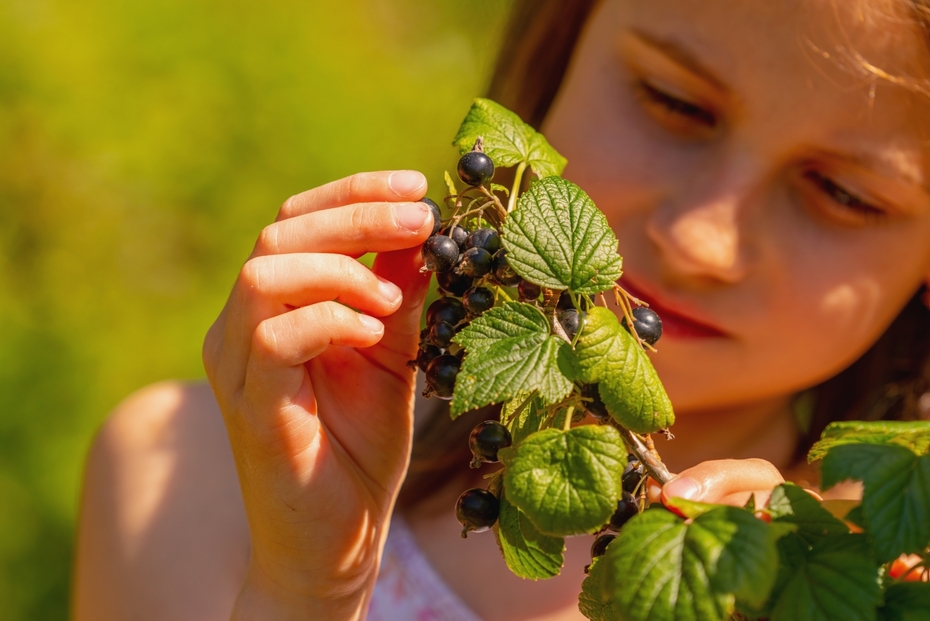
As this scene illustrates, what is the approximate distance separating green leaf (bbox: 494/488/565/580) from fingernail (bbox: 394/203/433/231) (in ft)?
0.81

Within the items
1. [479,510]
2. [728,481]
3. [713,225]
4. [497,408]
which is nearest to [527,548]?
[479,510]

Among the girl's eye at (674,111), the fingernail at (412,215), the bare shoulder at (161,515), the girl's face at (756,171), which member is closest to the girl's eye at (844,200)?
the girl's face at (756,171)

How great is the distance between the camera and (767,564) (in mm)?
437

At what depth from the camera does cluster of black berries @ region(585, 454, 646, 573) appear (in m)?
0.56

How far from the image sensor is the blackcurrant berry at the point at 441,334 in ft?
2.14

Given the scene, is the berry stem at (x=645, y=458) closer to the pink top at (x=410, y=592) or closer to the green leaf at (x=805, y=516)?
the green leaf at (x=805, y=516)

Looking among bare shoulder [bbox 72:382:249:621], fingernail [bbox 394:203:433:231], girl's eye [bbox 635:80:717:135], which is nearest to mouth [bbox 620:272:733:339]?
girl's eye [bbox 635:80:717:135]

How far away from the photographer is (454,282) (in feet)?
2.06

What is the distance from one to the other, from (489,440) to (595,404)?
10 centimetres

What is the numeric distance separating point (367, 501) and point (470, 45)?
7.23 ft

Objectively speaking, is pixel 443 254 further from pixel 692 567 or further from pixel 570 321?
pixel 692 567

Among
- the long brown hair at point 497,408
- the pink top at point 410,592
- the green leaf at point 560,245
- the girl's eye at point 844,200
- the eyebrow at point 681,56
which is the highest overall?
the eyebrow at point 681,56

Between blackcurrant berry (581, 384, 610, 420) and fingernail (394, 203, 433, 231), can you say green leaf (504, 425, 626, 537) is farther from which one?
fingernail (394, 203, 433, 231)

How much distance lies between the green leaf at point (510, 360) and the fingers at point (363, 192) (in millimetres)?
249
